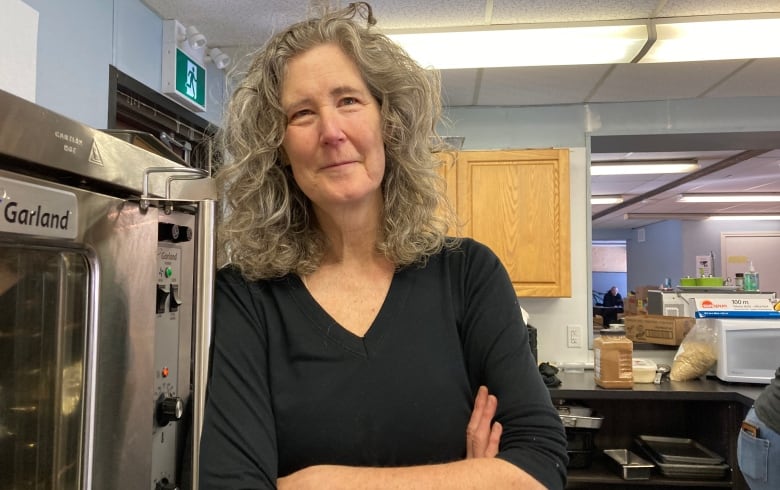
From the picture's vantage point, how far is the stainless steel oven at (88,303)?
0.71 meters

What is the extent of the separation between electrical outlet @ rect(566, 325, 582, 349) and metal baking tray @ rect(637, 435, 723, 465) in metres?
0.61

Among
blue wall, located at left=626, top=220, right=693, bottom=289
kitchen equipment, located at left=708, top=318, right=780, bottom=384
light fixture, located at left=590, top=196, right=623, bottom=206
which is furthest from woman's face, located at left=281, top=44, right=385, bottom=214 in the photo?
blue wall, located at left=626, top=220, right=693, bottom=289

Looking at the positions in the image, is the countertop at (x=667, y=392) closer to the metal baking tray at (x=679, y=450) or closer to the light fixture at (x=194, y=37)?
the metal baking tray at (x=679, y=450)

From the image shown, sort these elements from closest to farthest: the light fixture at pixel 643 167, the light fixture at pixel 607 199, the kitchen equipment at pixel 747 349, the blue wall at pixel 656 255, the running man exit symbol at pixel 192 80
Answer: the running man exit symbol at pixel 192 80 < the kitchen equipment at pixel 747 349 < the light fixture at pixel 643 167 < the light fixture at pixel 607 199 < the blue wall at pixel 656 255

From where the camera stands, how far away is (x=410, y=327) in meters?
0.87

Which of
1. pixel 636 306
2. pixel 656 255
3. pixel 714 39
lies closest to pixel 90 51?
pixel 714 39

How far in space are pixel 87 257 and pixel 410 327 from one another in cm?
52

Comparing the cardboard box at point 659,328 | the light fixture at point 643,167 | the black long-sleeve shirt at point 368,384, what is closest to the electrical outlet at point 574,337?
the cardboard box at point 659,328

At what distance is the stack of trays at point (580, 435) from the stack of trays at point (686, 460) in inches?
12.2

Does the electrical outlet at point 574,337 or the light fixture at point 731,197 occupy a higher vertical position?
the light fixture at point 731,197

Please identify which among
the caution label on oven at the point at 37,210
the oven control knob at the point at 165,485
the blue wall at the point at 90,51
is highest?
the blue wall at the point at 90,51

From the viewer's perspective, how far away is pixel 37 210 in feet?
2.25

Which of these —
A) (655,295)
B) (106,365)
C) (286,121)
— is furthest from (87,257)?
(655,295)

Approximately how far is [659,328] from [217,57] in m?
2.92
